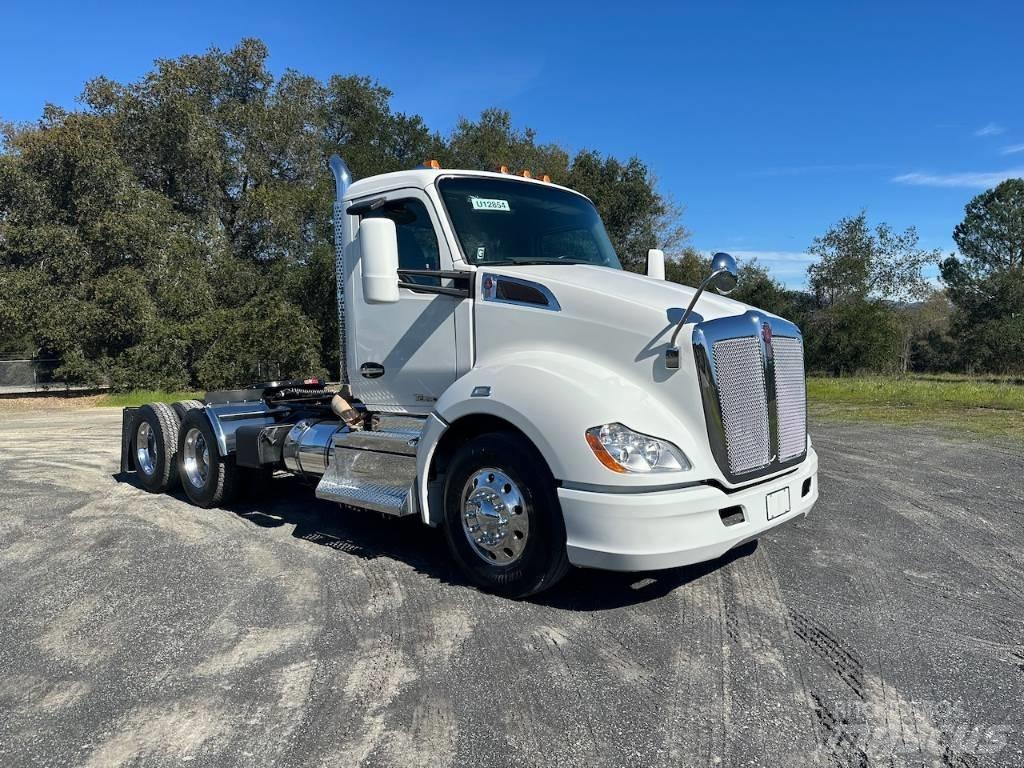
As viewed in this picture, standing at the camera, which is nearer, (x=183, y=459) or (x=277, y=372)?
(x=183, y=459)

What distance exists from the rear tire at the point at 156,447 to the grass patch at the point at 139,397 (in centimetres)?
1433

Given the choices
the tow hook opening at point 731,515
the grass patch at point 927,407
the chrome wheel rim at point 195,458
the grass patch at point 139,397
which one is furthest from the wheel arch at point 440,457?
the grass patch at point 139,397

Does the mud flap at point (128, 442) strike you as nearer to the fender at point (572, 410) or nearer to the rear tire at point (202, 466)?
the rear tire at point (202, 466)

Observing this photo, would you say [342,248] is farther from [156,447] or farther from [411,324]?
[156,447]

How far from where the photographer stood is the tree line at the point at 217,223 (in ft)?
75.5

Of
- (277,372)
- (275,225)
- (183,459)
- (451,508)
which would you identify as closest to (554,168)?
(275,225)

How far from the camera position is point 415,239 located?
505cm

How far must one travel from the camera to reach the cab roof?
16.7ft

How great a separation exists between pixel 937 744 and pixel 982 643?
3.84 ft

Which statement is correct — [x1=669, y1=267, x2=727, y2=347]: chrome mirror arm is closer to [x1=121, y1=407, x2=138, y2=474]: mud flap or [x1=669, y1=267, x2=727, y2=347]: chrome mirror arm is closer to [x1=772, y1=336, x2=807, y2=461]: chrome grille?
[x1=772, y1=336, x2=807, y2=461]: chrome grille

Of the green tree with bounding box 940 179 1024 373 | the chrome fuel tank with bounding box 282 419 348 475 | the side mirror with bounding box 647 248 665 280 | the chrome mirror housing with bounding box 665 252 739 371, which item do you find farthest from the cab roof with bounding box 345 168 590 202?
the green tree with bounding box 940 179 1024 373

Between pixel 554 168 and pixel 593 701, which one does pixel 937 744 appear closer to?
pixel 593 701

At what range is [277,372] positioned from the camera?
24.5 metres

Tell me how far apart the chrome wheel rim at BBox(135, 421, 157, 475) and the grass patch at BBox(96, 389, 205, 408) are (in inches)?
564
